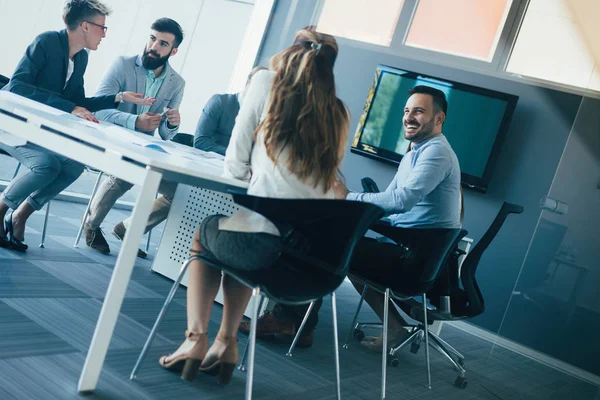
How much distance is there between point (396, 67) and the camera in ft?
17.9

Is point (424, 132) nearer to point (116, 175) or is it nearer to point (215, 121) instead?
point (215, 121)

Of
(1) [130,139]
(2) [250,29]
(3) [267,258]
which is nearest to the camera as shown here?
(3) [267,258]

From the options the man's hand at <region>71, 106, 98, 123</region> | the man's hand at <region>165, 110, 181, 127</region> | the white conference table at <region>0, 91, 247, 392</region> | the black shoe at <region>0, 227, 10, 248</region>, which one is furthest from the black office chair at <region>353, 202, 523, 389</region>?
the black shoe at <region>0, 227, 10, 248</region>

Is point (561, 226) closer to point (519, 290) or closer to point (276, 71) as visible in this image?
point (519, 290)

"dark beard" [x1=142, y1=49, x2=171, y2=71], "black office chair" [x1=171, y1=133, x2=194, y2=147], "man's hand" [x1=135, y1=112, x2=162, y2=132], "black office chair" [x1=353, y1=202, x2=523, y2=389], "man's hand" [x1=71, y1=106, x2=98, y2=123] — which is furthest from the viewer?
"black office chair" [x1=171, y1=133, x2=194, y2=147]

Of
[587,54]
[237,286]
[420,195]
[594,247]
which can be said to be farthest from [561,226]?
[237,286]

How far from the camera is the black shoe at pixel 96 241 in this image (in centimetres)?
367

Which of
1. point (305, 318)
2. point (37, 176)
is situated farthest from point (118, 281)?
point (37, 176)

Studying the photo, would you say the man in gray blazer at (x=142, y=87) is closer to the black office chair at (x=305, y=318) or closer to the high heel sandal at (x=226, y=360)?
the black office chair at (x=305, y=318)

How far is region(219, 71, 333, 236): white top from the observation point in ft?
6.22

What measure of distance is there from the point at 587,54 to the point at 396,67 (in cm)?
218

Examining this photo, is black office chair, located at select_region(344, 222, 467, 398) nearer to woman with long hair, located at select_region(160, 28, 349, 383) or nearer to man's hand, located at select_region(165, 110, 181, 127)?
woman with long hair, located at select_region(160, 28, 349, 383)

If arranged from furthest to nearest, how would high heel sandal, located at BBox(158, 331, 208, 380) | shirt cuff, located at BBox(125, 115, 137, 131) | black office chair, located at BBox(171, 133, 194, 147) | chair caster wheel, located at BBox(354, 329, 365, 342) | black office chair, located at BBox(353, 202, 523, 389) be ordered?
black office chair, located at BBox(171, 133, 194, 147) < chair caster wheel, located at BBox(354, 329, 365, 342) < shirt cuff, located at BBox(125, 115, 137, 131) < black office chair, located at BBox(353, 202, 523, 389) < high heel sandal, located at BBox(158, 331, 208, 380)

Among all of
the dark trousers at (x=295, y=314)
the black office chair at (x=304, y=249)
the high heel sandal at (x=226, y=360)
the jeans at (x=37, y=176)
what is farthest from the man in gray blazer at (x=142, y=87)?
the black office chair at (x=304, y=249)
